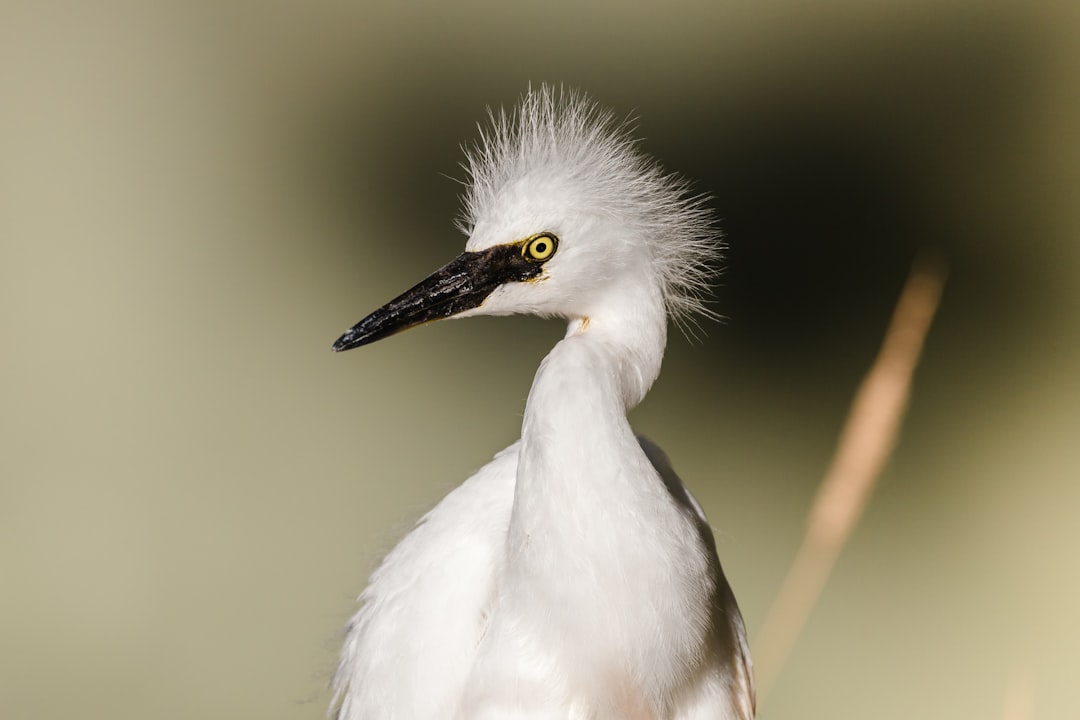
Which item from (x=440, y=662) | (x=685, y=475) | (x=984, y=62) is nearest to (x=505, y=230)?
(x=440, y=662)

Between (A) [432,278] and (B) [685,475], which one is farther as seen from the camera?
(B) [685,475]

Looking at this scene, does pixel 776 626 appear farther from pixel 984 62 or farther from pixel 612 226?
pixel 612 226

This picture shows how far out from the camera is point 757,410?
1.67 m

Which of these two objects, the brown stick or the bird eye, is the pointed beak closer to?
the bird eye

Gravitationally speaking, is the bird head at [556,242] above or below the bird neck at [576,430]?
above

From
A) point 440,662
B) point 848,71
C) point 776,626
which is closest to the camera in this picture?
point 440,662

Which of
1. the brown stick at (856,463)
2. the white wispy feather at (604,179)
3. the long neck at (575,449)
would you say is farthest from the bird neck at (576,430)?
the brown stick at (856,463)

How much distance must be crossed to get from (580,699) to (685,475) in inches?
34.1

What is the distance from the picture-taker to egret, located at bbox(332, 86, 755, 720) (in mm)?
767

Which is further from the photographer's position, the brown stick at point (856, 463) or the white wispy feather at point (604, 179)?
the brown stick at point (856, 463)

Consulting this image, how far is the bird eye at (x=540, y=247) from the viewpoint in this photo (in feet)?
2.69

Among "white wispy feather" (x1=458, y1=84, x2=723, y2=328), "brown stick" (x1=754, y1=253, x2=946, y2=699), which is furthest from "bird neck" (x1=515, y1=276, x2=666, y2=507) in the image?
"brown stick" (x1=754, y1=253, x2=946, y2=699)

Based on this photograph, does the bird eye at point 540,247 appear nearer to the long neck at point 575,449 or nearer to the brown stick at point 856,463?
the long neck at point 575,449

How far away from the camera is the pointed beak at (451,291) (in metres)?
0.82
